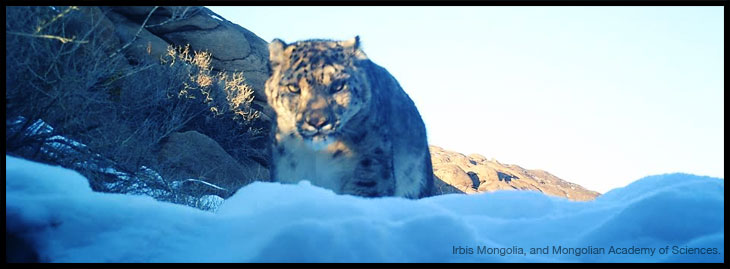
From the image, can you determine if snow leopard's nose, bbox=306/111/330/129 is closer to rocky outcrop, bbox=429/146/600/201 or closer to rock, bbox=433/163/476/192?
rocky outcrop, bbox=429/146/600/201

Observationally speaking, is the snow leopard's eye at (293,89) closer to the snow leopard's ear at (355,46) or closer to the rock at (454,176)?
the snow leopard's ear at (355,46)

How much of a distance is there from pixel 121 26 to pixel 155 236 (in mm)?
14202

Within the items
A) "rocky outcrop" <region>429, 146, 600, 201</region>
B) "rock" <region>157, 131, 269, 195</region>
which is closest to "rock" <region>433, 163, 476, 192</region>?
"rocky outcrop" <region>429, 146, 600, 201</region>

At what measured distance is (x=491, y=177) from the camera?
97.1 ft

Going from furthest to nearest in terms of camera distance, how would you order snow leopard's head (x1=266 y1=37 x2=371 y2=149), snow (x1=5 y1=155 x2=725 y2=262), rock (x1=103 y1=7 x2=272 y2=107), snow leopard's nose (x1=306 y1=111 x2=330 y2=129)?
rock (x1=103 y1=7 x2=272 y2=107), snow leopard's head (x1=266 y1=37 x2=371 y2=149), snow leopard's nose (x1=306 y1=111 x2=330 y2=129), snow (x1=5 y1=155 x2=725 y2=262)

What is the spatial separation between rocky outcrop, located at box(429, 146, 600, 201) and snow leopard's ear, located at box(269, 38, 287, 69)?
67.8 ft

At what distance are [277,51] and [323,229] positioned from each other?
361 cm

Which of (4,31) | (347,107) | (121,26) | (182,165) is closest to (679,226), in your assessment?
(347,107)

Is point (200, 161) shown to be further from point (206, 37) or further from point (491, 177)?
point (491, 177)

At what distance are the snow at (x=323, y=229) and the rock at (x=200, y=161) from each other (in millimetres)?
7842

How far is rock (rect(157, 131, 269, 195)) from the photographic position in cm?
1094

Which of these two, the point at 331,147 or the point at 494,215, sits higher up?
the point at 331,147

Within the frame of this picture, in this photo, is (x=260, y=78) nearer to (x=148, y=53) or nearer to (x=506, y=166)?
(x=148, y=53)

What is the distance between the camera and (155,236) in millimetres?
2561
